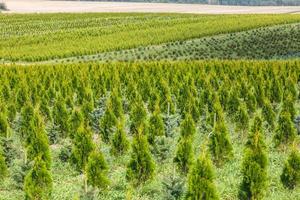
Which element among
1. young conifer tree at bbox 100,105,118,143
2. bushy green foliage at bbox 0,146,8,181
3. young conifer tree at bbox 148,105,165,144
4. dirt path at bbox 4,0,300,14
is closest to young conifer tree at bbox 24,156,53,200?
bushy green foliage at bbox 0,146,8,181

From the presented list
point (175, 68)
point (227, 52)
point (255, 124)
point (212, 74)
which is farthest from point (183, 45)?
point (255, 124)

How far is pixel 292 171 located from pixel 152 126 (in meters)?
5.12

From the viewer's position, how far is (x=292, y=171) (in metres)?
12.0

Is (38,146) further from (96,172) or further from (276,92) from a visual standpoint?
(276,92)

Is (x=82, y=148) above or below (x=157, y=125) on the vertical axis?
above

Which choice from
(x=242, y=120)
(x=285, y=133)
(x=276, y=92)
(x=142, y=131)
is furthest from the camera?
(x=276, y=92)

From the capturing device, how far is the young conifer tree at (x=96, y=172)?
11656 mm

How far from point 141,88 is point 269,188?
566 inches

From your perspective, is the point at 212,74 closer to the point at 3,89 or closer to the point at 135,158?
the point at 3,89

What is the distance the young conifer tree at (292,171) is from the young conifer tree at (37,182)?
5021mm

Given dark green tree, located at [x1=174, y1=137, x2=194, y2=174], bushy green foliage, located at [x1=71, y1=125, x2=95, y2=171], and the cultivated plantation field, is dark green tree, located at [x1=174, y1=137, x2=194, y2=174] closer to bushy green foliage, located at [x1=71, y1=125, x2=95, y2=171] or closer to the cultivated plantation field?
the cultivated plantation field

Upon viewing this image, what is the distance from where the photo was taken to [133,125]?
1828 centimetres

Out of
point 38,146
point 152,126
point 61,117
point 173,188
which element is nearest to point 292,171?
point 173,188

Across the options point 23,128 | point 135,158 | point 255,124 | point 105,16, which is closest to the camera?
point 135,158
